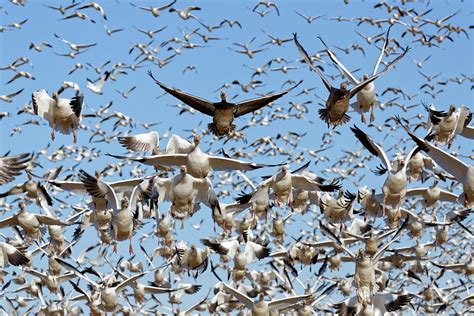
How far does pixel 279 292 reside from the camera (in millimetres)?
32281

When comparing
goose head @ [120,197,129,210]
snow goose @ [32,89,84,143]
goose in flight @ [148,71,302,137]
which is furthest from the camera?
snow goose @ [32,89,84,143]

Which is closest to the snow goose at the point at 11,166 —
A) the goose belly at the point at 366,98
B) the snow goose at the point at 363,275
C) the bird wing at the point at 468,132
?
the snow goose at the point at 363,275

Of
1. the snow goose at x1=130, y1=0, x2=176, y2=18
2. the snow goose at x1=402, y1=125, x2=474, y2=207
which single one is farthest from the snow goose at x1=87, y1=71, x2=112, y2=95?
the snow goose at x1=402, y1=125, x2=474, y2=207

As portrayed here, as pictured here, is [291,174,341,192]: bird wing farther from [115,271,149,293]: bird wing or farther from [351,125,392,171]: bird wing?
[115,271,149,293]: bird wing

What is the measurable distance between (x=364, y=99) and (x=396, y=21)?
8.55m

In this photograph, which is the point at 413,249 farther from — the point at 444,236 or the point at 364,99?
the point at 364,99

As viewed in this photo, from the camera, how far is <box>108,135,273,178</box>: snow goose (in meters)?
18.4

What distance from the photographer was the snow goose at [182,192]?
19.2m

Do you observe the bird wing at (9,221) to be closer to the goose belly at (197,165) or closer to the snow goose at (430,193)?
the goose belly at (197,165)

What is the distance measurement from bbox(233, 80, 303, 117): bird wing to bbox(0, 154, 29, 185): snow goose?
4.25 m

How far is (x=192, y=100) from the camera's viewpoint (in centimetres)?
1766

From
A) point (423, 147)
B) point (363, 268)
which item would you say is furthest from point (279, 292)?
point (423, 147)

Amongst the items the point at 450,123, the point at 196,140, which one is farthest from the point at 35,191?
the point at 450,123

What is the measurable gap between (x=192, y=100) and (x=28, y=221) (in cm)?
686
